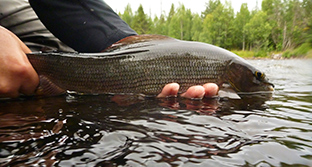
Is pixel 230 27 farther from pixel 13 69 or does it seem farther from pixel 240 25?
pixel 13 69

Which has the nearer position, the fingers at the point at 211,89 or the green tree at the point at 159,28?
the fingers at the point at 211,89

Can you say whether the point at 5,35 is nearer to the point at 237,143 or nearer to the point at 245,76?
the point at 237,143

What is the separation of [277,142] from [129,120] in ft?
3.19

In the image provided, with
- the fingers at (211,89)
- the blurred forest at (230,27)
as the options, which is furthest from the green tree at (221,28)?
the fingers at (211,89)

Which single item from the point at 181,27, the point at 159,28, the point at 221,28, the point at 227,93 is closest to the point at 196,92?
the point at 227,93

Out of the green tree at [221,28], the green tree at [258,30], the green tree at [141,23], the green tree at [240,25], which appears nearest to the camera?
the green tree at [258,30]

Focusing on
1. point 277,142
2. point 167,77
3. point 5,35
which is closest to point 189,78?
point 167,77

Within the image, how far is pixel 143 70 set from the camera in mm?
2648

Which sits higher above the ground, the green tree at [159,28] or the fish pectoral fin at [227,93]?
the green tree at [159,28]

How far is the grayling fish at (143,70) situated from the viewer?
253 centimetres

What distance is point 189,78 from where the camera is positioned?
2.65 m

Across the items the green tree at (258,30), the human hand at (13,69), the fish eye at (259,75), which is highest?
the green tree at (258,30)

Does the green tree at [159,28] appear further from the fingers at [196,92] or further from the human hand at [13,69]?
the human hand at [13,69]

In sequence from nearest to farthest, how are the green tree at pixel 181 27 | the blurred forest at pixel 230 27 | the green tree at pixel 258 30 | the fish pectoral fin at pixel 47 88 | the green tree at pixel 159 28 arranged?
the fish pectoral fin at pixel 47 88 < the blurred forest at pixel 230 27 < the green tree at pixel 258 30 < the green tree at pixel 181 27 < the green tree at pixel 159 28
